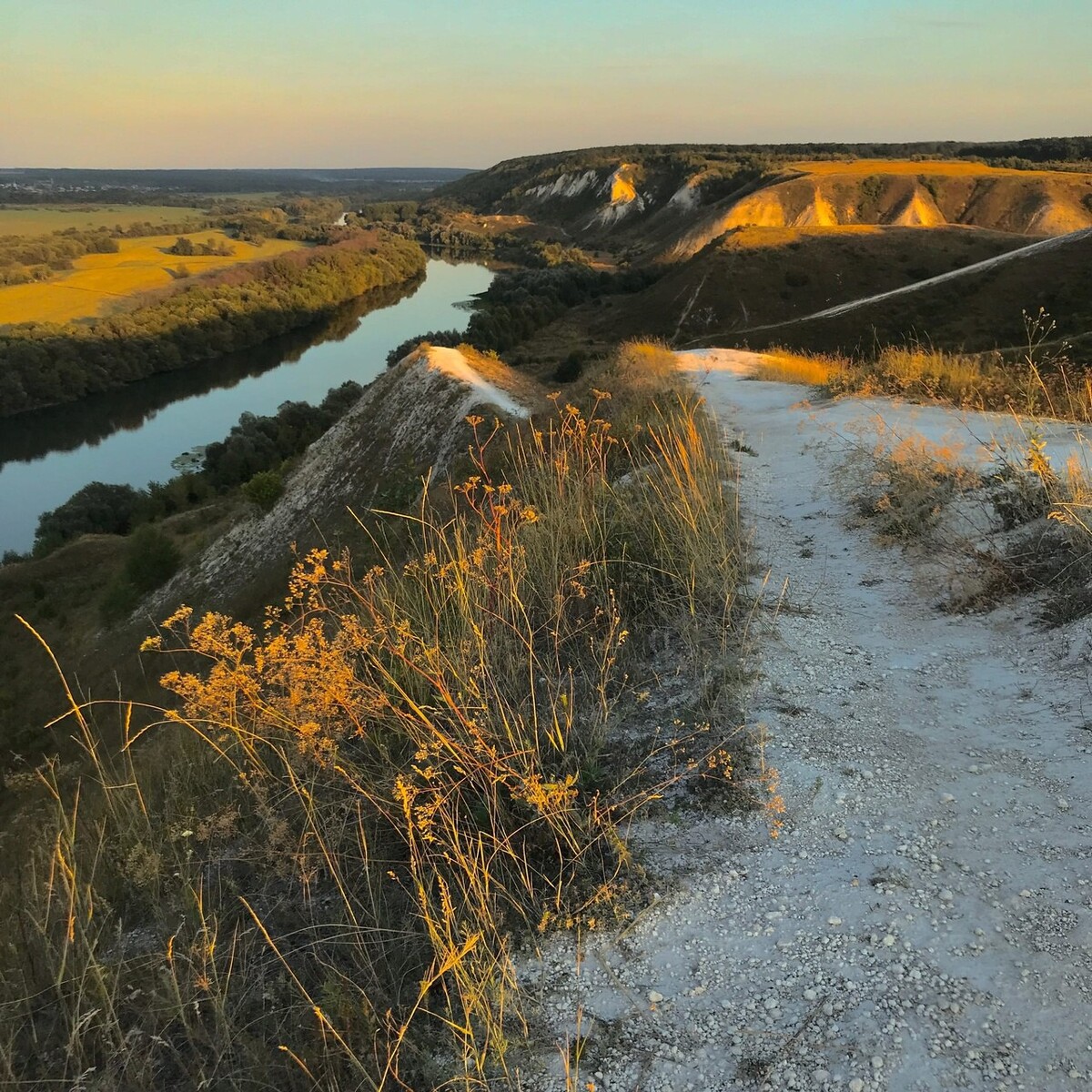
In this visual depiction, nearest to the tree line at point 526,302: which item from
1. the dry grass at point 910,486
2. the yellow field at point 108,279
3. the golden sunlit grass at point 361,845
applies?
the yellow field at point 108,279

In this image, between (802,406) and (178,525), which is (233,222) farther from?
(802,406)

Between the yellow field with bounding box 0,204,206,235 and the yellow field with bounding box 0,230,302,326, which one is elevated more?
the yellow field with bounding box 0,204,206,235

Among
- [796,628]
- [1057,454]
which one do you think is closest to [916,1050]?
[796,628]

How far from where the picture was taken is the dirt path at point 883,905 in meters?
1.76

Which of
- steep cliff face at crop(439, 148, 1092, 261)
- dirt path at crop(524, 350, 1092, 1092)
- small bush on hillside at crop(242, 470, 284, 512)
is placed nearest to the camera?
dirt path at crop(524, 350, 1092, 1092)

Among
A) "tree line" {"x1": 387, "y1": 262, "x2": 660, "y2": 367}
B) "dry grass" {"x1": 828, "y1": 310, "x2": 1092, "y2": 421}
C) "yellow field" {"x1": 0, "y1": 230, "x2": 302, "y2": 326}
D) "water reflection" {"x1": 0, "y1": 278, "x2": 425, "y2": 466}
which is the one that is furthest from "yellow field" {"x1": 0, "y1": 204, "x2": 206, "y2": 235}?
"dry grass" {"x1": 828, "y1": 310, "x2": 1092, "y2": 421}

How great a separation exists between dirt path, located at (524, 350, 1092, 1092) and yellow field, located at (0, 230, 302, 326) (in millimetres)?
73543

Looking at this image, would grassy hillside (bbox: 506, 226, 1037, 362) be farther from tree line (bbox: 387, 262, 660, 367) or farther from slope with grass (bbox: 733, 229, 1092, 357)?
slope with grass (bbox: 733, 229, 1092, 357)

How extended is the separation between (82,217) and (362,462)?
130308mm

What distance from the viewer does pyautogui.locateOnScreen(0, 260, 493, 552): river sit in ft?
137

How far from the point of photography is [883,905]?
84.4 inches

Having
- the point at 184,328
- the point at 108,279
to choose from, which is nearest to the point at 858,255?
the point at 184,328

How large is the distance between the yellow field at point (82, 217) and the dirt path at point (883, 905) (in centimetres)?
12116

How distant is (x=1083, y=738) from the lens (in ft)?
8.84
